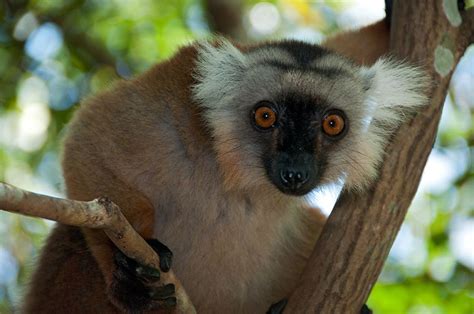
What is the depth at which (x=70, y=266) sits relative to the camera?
20.8 feet

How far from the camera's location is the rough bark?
19.3 feet

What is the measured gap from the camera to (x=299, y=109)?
6.20 metres

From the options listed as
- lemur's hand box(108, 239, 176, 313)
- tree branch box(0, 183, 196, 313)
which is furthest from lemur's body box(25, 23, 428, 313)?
tree branch box(0, 183, 196, 313)

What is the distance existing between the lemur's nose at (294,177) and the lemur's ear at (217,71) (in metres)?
0.98

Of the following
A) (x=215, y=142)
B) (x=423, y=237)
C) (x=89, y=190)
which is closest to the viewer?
(x=89, y=190)

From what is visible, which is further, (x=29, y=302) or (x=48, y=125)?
(x=48, y=125)

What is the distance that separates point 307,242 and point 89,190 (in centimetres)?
241

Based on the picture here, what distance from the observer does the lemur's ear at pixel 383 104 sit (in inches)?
252

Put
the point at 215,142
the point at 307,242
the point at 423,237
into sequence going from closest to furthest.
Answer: the point at 215,142 < the point at 307,242 < the point at 423,237

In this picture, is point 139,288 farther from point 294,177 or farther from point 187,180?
point 294,177

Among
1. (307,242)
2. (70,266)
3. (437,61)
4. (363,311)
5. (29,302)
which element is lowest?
(29,302)

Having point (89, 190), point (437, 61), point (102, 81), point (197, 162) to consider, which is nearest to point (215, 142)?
A: point (197, 162)

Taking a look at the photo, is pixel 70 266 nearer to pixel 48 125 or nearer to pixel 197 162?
pixel 197 162

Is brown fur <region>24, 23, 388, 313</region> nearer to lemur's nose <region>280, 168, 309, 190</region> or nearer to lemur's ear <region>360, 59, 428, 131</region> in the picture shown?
lemur's nose <region>280, 168, 309, 190</region>
